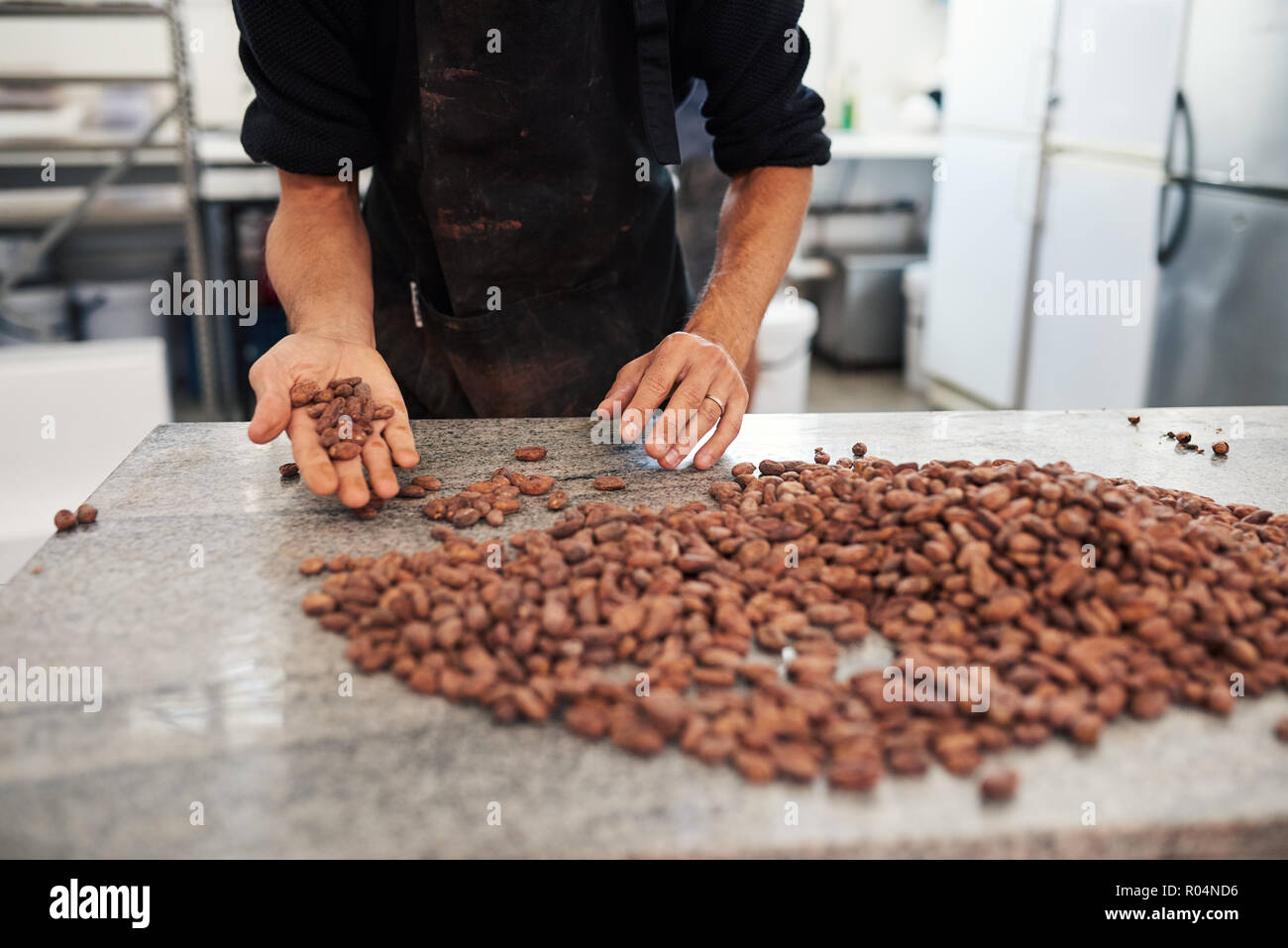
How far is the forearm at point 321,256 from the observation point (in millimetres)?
1428

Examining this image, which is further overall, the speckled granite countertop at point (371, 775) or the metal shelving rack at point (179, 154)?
the metal shelving rack at point (179, 154)

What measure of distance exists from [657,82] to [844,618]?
0.94m

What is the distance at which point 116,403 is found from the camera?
8.26ft

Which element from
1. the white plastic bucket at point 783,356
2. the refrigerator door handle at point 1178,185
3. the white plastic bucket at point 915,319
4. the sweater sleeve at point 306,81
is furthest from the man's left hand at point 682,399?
the white plastic bucket at point 915,319

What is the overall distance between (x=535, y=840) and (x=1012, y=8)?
13.0 ft

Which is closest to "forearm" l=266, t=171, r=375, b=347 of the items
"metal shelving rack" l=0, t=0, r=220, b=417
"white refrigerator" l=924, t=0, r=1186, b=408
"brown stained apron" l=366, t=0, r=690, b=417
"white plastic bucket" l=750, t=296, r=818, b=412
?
"brown stained apron" l=366, t=0, r=690, b=417

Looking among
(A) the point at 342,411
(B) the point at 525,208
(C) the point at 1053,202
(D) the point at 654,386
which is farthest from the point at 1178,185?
(A) the point at 342,411

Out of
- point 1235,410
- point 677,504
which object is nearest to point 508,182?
point 677,504

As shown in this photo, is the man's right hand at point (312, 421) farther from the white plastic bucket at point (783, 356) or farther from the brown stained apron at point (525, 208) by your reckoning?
the white plastic bucket at point (783, 356)

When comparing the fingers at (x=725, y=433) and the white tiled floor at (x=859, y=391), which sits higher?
the fingers at (x=725, y=433)

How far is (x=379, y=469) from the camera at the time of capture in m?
1.20

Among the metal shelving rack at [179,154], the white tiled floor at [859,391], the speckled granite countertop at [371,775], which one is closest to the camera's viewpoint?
the speckled granite countertop at [371,775]

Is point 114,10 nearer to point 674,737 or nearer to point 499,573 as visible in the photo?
point 499,573

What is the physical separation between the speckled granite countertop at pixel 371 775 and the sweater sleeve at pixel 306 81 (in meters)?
0.68
